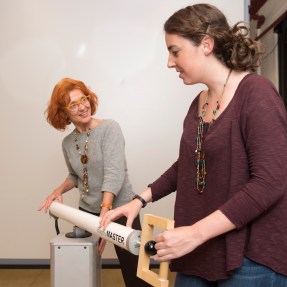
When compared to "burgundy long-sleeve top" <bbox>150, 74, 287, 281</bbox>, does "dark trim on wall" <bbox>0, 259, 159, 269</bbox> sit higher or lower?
lower

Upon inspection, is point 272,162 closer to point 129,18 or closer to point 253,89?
point 253,89

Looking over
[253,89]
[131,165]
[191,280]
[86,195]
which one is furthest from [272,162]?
[131,165]

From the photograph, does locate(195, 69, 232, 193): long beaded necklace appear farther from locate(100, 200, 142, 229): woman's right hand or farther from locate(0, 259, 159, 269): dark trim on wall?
locate(0, 259, 159, 269): dark trim on wall

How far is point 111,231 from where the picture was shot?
3.91ft

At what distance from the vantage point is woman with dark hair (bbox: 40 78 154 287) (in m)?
1.84

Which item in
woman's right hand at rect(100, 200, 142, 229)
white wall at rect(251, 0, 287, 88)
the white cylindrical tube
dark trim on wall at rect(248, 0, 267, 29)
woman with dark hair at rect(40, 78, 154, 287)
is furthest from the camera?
dark trim on wall at rect(248, 0, 267, 29)

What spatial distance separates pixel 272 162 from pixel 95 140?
119cm

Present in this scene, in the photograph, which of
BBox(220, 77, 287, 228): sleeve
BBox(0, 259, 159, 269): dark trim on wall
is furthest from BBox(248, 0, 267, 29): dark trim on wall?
BBox(220, 77, 287, 228): sleeve

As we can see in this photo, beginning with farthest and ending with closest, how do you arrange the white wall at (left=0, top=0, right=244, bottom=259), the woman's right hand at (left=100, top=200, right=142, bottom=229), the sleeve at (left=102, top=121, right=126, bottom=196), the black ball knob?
the white wall at (left=0, top=0, right=244, bottom=259), the sleeve at (left=102, top=121, right=126, bottom=196), the woman's right hand at (left=100, top=200, right=142, bottom=229), the black ball knob

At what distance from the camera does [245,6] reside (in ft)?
10.0

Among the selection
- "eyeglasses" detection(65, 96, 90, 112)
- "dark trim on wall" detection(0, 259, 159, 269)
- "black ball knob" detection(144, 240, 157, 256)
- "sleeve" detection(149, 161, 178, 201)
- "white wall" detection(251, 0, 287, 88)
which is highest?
"white wall" detection(251, 0, 287, 88)

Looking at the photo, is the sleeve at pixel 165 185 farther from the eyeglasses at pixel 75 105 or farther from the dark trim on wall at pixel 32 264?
the dark trim on wall at pixel 32 264

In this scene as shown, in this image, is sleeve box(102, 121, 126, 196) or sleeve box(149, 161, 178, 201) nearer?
sleeve box(149, 161, 178, 201)

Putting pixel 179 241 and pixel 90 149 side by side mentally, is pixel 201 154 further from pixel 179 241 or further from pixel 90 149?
pixel 90 149
